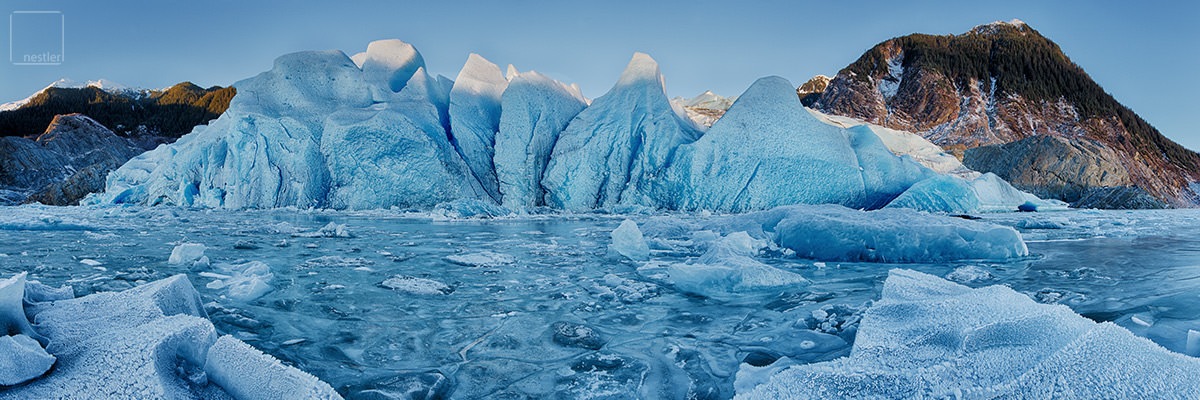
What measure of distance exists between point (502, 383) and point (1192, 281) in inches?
138

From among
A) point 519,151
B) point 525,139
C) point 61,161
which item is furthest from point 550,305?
point 61,161

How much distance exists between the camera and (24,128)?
40.8m

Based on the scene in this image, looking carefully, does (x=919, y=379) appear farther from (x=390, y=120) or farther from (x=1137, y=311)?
(x=390, y=120)

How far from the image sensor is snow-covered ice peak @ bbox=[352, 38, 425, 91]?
14898mm

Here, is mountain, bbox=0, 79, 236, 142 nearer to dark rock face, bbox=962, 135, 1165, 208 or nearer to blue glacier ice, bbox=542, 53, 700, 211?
blue glacier ice, bbox=542, 53, 700, 211

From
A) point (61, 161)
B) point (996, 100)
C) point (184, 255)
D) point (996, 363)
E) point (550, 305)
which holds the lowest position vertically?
point (61, 161)

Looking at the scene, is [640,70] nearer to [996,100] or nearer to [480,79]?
[480,79]

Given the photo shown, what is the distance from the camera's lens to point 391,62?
50.2 ft

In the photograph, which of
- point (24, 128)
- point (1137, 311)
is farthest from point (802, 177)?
point (24, 128)

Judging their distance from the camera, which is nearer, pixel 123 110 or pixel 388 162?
pixel 388 162

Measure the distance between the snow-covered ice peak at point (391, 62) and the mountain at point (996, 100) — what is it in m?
27.3

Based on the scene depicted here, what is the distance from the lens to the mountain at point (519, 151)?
39.1 feet

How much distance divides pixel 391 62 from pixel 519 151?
492cm

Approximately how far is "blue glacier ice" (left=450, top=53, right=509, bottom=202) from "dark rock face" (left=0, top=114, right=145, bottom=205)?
1861 centimetres
